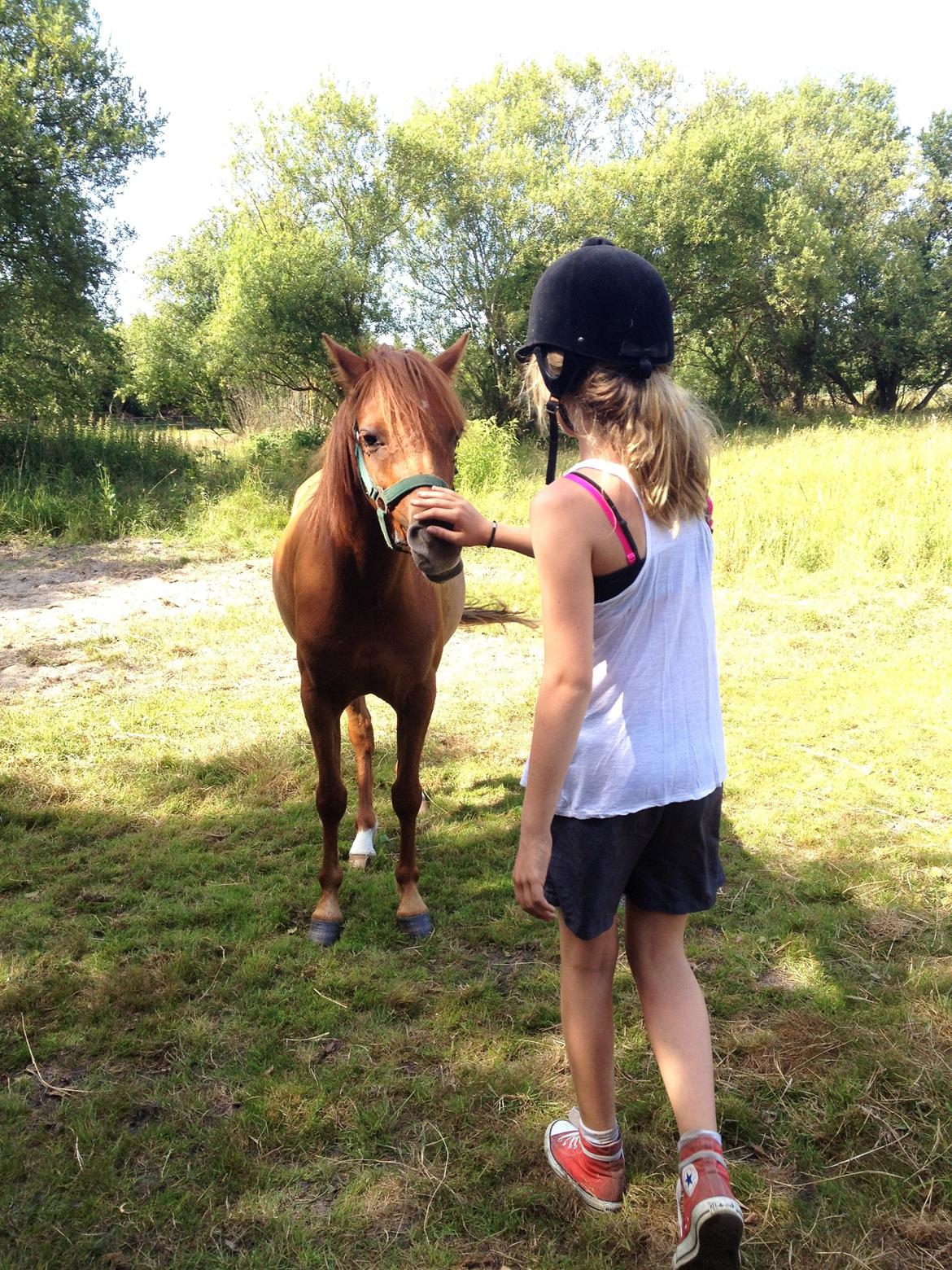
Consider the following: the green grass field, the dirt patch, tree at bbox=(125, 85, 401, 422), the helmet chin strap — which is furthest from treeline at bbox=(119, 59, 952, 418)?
the helmet chin strap

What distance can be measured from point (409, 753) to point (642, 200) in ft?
84.6

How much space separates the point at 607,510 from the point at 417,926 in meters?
2.22

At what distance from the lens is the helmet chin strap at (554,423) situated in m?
1.61

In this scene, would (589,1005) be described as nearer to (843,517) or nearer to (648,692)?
(648,692)

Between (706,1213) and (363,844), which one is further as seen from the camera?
(363,844)

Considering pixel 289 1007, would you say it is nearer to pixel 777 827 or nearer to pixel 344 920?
pixel 344 920

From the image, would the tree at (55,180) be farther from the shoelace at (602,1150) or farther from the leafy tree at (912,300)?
the leafy tree at (912,300)

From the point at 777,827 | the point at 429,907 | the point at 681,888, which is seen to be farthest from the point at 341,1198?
the point at 777,827

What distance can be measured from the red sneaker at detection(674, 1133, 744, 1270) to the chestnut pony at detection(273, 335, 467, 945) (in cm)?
139

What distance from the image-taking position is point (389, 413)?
2.38 metres

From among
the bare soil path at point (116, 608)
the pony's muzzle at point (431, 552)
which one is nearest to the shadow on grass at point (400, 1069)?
the pony's muzzle at point (431, 552)

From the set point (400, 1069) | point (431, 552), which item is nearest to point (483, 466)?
point (431, 552)

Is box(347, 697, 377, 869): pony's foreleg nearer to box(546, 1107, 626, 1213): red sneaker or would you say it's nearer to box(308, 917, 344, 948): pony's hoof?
box(308, 917, 344, 948): pony's hoof

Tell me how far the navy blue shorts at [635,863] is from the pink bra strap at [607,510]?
51cm
